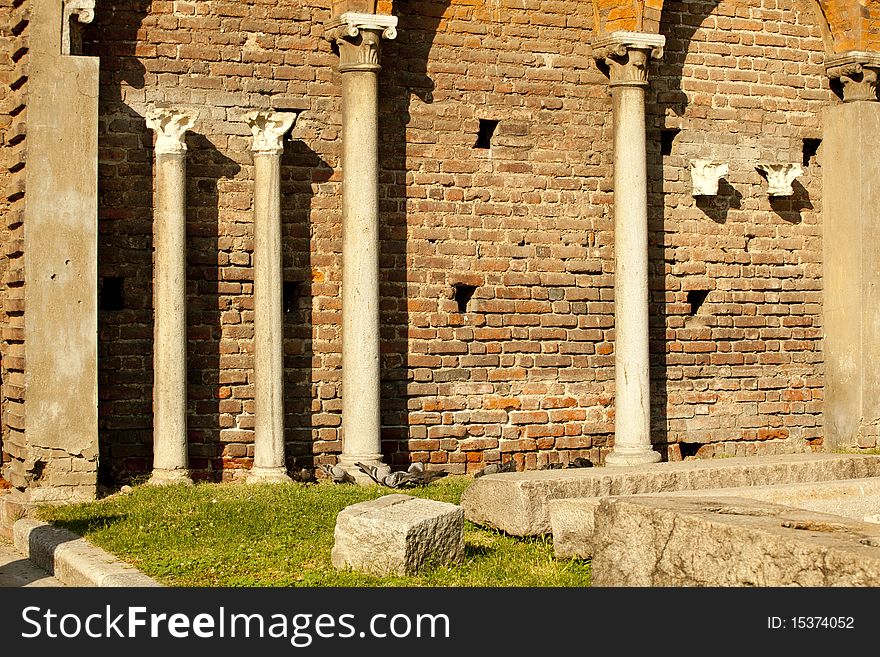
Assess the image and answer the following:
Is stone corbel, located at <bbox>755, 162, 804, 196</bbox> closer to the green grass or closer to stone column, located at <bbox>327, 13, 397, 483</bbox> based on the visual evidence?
stone column, located at <bbox>327, 13, 397, 483</bbox>

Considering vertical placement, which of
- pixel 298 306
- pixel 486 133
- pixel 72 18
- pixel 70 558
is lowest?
pixel 70 558

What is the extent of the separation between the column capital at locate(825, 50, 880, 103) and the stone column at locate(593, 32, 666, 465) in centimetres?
208

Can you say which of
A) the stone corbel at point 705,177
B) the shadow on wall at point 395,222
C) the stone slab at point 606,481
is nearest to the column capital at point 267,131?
the shadow on wall at point 395,222

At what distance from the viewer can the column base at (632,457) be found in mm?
11000

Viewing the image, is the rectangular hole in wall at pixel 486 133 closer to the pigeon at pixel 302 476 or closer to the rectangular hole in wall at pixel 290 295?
the rectangular hole in wall at pixel 290 295

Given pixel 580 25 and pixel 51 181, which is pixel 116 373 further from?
pixel 580 25

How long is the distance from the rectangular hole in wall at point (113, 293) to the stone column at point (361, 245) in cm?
166

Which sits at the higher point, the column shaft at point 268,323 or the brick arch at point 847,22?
the brick arch at point 847,22

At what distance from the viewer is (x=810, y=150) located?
1251 cm

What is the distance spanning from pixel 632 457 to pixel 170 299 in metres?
4.01

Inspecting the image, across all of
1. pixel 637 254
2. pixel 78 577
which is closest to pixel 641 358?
pixel 637 254

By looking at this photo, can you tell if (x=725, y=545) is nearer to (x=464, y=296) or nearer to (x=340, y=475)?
(x=340, y=475)

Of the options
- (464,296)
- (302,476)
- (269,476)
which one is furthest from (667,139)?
(269,476)
